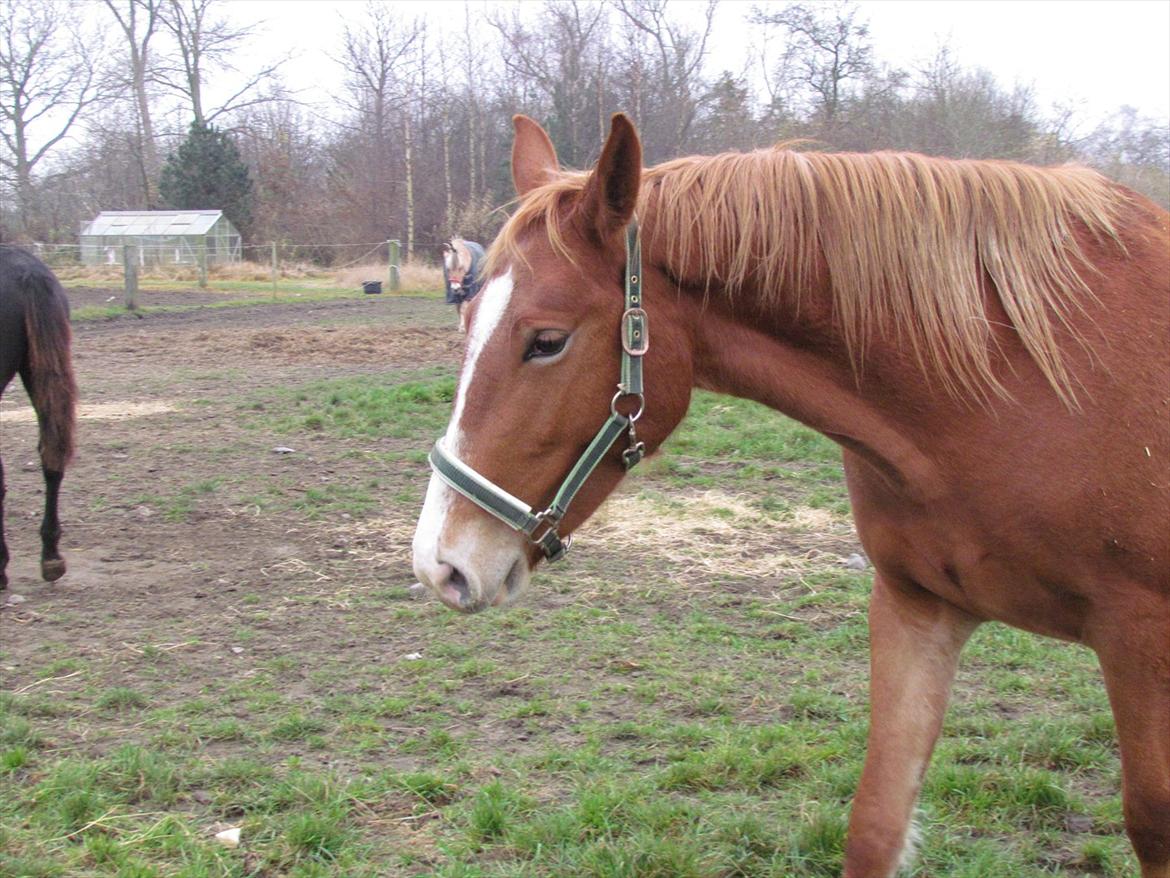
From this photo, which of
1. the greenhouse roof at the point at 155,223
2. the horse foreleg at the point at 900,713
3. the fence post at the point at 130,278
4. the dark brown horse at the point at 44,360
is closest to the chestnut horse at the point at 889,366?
→ the horse foreleg at the point at 900,713

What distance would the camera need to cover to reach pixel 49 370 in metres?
5.55

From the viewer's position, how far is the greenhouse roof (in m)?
40.3

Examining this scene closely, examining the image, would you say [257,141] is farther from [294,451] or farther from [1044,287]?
[1044,287]

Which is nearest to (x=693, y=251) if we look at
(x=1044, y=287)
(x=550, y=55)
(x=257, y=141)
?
(x=1044, y=287)

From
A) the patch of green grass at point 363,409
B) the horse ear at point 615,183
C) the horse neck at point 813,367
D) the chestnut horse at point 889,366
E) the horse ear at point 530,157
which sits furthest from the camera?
the patch of green grass at point 363,409

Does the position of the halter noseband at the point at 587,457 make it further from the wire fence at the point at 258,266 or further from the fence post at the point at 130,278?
the wire fence at the point at 258,266

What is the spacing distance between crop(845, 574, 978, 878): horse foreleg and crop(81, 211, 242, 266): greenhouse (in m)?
37.3

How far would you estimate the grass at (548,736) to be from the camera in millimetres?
2924

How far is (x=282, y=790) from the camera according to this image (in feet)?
10.5

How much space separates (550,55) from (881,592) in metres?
36.3

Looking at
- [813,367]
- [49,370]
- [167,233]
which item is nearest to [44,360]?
[49,370]

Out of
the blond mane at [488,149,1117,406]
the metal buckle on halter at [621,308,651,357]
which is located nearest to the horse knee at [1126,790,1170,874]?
the blond mane at [488,149,1117,406]

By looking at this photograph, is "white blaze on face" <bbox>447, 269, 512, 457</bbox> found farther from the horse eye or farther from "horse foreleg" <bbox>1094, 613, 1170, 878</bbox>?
"horse foreleg" <bbox>1094, 613, 1170, 878</bbox>

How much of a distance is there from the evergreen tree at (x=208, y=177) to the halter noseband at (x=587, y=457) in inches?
1783
